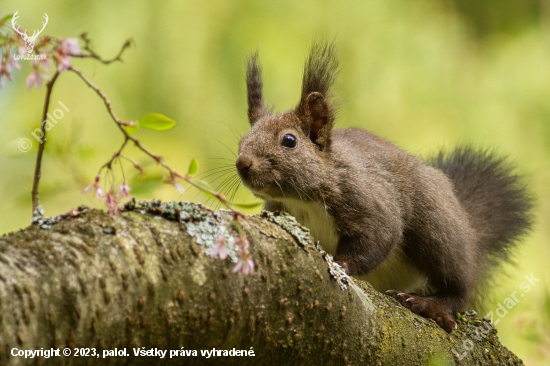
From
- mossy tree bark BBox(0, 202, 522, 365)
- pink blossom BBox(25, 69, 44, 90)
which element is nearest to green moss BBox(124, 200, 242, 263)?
mossy tree bark BBox(0, 202, 522, 365)

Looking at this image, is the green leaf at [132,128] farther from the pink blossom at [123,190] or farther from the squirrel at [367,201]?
the squirrel at [367,201]

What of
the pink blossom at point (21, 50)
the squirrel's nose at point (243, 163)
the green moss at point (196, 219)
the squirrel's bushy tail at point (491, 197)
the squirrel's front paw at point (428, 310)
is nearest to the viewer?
the pink blossom at point (21, 50)

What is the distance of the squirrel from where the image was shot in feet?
8.12

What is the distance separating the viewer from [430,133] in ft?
14.3

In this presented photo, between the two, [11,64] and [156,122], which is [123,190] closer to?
[156,122]

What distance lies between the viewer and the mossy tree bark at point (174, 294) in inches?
43.1

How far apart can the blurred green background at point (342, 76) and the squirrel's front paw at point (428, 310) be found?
3.69ft

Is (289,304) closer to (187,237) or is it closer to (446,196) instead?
(187,237)

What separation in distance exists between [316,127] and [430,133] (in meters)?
1.95

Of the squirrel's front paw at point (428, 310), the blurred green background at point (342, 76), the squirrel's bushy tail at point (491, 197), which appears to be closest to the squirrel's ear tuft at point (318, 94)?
the squirrel's front paw at point (428, 310)

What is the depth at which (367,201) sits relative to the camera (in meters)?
2.55

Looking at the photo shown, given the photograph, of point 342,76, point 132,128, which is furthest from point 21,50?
point 342,76

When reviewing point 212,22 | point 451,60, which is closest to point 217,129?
point 212,22

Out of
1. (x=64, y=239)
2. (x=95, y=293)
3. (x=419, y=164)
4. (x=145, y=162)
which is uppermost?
(x=419, y=164)
